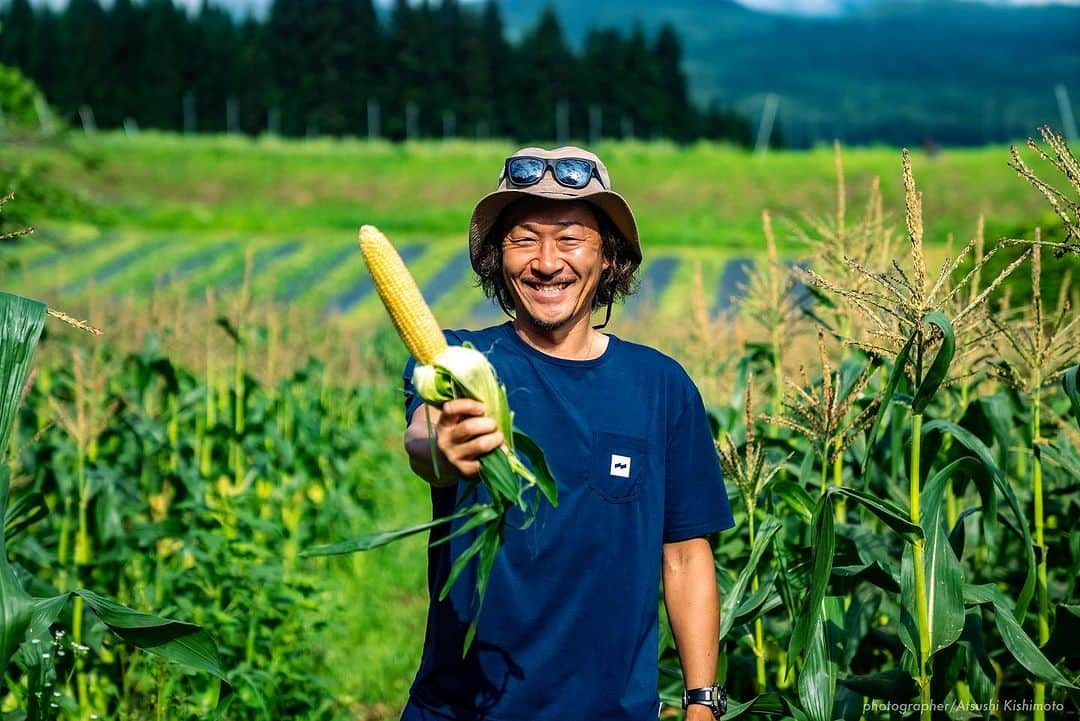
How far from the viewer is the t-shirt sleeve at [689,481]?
142 inches

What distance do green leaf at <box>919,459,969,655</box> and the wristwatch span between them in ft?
2.11

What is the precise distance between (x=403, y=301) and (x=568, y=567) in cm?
81

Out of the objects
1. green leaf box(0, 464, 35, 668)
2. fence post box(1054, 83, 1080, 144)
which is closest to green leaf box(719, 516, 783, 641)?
green leaf box(0, 464, 35, 668)

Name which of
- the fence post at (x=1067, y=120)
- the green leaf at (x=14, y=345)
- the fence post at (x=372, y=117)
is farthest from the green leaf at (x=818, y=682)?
the fence post at (x=372, y=117)

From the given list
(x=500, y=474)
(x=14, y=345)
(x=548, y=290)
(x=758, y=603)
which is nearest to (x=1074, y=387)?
(x=758, y=603)

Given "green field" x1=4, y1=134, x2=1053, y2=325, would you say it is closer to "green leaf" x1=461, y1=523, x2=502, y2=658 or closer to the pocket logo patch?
the pocket logo patch

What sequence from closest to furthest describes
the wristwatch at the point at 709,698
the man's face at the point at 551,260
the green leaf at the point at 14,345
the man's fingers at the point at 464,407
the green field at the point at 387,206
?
1. the man's fingers at the point at 464,407
2. the green leaf at the point at 14,345
3. the man's face at the point at 551,260
4. the wristwatch at the point at 709,698
5. the green field at the point at 387,206

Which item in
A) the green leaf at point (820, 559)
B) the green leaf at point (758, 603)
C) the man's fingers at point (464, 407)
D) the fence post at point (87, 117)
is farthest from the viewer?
the fence post at point (87, 117)

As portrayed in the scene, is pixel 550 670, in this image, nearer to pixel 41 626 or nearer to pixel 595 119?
pixel 41 626

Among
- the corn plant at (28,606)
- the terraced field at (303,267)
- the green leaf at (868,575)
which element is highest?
the corn plant at (28,606)

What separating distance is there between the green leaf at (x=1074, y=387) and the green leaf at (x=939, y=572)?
1.84 ft

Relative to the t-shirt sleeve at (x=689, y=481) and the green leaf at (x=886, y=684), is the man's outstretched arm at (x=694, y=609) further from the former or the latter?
the green leaf at (x=886, y=684)

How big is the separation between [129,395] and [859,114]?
168 metres

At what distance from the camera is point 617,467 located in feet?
11.2
